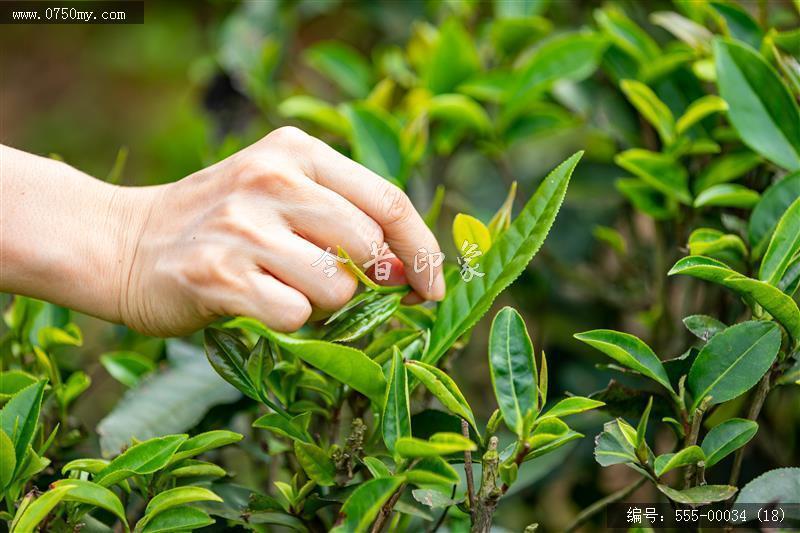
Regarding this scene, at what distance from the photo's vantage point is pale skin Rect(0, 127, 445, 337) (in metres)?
0.79

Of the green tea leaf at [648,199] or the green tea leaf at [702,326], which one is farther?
the green tea leaf at [648,199]

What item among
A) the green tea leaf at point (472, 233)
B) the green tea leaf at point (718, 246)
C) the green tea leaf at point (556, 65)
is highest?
the green tea leaf at point (556, 65)

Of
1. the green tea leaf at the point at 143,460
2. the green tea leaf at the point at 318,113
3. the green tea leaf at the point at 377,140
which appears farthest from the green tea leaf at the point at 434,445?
the green tea leaf at the point at 318,113

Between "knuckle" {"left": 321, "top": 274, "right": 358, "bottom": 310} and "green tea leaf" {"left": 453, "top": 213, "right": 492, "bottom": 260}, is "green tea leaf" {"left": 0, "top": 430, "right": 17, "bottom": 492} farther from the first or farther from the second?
"green tea leaf" {"left": 453, "top": 213, "right": 492, "bottom": 260}

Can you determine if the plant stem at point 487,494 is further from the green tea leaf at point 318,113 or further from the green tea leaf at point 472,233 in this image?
the green tea leaf at point 318,113

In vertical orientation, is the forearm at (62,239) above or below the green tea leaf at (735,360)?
above

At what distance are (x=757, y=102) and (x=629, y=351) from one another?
15.7 inches

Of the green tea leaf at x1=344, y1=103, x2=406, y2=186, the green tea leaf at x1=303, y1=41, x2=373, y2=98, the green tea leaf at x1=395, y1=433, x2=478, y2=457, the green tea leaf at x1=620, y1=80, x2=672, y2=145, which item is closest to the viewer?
the green tea leaf at x1=395, y1=433, x2=478, y2=457

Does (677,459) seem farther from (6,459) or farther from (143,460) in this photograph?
(6,459)

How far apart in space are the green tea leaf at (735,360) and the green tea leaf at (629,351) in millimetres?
34

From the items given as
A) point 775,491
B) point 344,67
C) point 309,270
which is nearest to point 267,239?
point 309,270

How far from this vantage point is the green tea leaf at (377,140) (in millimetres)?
1199

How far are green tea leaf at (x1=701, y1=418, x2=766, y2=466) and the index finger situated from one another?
29cm

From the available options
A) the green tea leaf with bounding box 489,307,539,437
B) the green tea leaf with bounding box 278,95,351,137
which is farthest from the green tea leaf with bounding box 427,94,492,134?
the green tea leaf with bounding box 489,307,539,437
